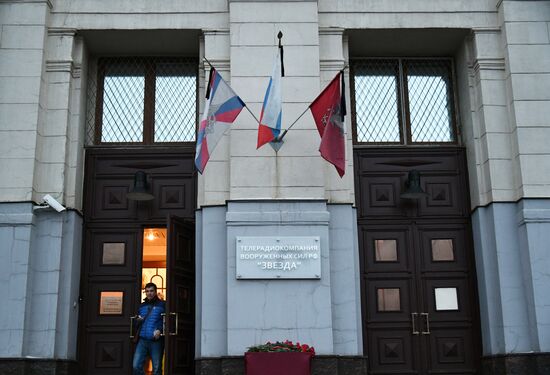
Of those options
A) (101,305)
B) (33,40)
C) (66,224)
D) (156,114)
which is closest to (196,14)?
(156,114)

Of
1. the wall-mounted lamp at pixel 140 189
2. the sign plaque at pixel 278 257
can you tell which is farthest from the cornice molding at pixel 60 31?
the sign plaque at pixel 278 257

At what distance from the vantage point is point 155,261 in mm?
17812

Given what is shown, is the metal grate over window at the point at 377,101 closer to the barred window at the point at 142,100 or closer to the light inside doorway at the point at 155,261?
the barred window at the point at 142,100

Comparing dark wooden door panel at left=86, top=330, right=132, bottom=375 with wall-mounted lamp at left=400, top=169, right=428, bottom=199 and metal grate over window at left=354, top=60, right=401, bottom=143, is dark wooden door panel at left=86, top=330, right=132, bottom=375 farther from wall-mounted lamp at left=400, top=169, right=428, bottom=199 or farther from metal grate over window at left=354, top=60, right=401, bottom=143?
metal grate over window at left=354, top=60, right=401, bottom=143

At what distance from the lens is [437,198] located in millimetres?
14414

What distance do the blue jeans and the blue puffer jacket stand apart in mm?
130

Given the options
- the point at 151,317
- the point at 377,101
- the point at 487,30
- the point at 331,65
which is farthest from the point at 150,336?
the point at 487,30

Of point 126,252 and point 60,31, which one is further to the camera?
point 60,31

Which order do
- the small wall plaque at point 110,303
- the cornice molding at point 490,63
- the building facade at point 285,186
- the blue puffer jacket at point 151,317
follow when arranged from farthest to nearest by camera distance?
the cornice molding at point 490,63 → the small wall plaque at point 110,303 → the blue puffer jacket at point 151,317 → the building facade at point 285,186

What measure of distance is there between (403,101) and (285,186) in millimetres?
3420

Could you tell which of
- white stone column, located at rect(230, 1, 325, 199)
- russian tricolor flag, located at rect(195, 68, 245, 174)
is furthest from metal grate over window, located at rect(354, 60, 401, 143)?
russian tricolor flag, located at rect(195, 68, 245, 174)

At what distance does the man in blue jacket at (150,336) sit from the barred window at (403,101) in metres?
5.03

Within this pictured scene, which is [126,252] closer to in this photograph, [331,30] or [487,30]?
[331,30]

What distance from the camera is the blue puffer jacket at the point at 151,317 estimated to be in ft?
42.2
